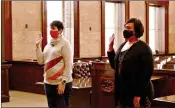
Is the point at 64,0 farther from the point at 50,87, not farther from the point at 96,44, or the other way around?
the point at 50,87

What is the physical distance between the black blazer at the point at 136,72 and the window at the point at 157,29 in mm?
9642

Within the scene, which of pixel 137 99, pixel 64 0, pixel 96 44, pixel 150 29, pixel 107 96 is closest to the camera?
pixel 137 99

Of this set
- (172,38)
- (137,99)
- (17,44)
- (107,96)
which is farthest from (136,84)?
(172,38)

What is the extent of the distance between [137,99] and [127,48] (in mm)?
444

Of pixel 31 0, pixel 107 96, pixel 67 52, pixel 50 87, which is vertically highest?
pixel 31 0

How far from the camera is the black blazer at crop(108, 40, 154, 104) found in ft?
9.59

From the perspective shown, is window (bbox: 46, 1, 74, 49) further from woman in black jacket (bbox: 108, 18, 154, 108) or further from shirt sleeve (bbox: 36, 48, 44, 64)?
woman in black jacket (bbox: 108, 18, 154, 108)

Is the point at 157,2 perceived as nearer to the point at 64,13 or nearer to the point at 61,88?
the point at 64,13

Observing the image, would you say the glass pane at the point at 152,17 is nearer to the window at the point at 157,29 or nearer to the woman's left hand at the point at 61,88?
the window at the point at 157,29

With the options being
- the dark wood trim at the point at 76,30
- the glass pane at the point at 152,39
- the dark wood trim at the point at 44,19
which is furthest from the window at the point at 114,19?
the dark wood trim at the point at 44,19

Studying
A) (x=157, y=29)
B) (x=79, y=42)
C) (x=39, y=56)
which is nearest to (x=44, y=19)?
(x=79, y=42)

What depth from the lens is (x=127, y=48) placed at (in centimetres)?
301

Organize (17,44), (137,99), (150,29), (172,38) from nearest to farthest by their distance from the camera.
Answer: (137,99), (17,44), (150,29), (172,38)

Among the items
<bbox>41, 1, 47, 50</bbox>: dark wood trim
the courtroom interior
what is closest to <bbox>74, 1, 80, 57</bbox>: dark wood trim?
the courtroom interior
